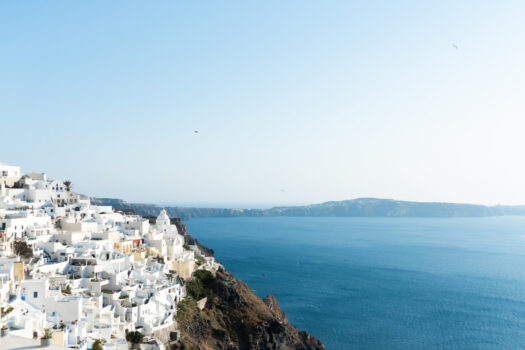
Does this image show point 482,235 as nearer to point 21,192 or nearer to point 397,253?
point 397,253

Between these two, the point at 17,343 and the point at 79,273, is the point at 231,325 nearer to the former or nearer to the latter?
the point at 79,273

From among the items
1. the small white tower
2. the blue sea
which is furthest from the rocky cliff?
A: the blue sea

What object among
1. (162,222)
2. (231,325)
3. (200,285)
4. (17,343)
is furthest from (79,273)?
(162,222)

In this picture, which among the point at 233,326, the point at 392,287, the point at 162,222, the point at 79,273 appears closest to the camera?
the point at 79,273

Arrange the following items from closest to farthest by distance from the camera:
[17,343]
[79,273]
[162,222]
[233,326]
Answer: [17,343], [79,273], [233,326], [162,222]

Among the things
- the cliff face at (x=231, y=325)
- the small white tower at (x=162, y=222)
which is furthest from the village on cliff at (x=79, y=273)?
the cliff face at (x=231, y=325)

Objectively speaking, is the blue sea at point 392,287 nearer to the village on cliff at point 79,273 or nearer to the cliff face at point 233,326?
the cliff face at point 233,326

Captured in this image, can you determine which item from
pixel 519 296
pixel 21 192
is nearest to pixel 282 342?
pixel 21 192
